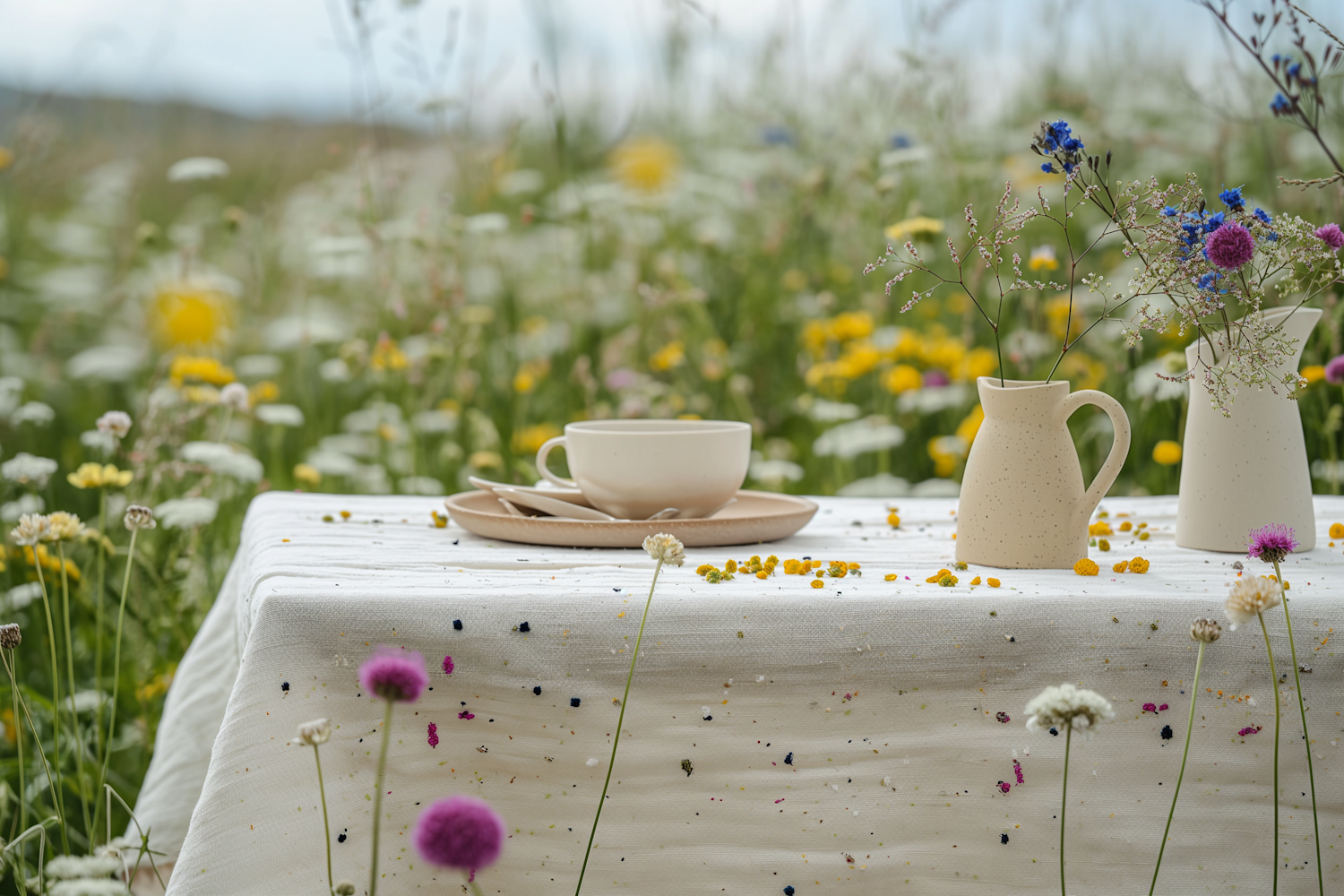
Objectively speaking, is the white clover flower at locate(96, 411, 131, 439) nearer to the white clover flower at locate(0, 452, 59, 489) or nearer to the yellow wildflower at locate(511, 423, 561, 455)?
the white clover flower at locate(0, 452, 59, 489)

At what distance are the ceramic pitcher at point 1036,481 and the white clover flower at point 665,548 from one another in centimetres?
34

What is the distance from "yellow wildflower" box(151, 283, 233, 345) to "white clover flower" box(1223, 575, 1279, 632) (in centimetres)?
295

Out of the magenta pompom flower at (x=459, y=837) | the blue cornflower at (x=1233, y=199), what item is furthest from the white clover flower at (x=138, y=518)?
the blue cornflower at (x=1233, y=199)

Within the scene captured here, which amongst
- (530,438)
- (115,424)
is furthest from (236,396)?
(530,438)

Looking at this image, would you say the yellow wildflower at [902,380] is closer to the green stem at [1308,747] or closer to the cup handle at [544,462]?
the cup handle at [544,462]

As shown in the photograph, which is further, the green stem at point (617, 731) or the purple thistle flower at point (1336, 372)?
the purple thistle flower at point (1336, 372)

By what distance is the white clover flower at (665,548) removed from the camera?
0.71 m

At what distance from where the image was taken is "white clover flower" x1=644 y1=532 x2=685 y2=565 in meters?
0.71

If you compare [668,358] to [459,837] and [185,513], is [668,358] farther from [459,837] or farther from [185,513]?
[459,837]

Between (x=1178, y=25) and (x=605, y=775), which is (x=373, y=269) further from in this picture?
(x=605, y=775)

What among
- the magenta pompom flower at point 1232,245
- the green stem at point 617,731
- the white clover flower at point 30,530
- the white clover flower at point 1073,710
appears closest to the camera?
the white clover flower at point 1073,710

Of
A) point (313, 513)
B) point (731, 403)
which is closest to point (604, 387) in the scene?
point (731, 403)

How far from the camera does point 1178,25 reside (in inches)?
138

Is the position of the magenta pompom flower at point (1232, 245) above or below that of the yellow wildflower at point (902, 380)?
above
